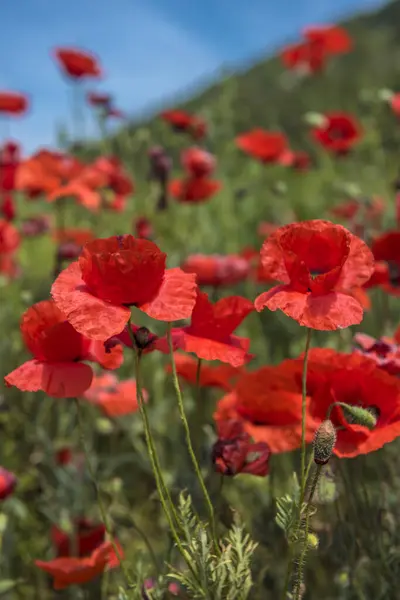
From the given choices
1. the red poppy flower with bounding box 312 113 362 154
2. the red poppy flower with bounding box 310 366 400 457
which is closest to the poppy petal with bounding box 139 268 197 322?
the red poppy flower with bounding box 310 366 400 457

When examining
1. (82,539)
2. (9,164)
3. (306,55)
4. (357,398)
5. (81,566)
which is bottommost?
(82,539)

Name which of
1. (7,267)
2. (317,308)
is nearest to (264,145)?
(7,267)

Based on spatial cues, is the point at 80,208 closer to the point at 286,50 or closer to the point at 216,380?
the point at 286,50

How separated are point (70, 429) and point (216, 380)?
1.27 meters

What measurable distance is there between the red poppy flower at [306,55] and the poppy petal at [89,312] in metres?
3.45

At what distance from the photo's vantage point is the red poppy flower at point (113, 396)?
161 centimetres

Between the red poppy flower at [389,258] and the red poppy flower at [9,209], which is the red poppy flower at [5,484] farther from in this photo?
the red poppy flower at [9,209]

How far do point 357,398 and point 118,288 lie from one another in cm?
40

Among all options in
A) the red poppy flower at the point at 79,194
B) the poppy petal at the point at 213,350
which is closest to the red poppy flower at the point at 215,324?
the poppy petal at the point at 213,350

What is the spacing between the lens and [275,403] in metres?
1.08

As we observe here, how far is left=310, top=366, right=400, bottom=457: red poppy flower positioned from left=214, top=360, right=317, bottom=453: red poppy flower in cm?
3

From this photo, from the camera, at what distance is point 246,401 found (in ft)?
3.70

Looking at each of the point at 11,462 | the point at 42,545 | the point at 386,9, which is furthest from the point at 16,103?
the point at 386,9

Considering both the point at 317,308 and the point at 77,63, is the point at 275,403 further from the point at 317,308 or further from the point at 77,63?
the point at 77,63
